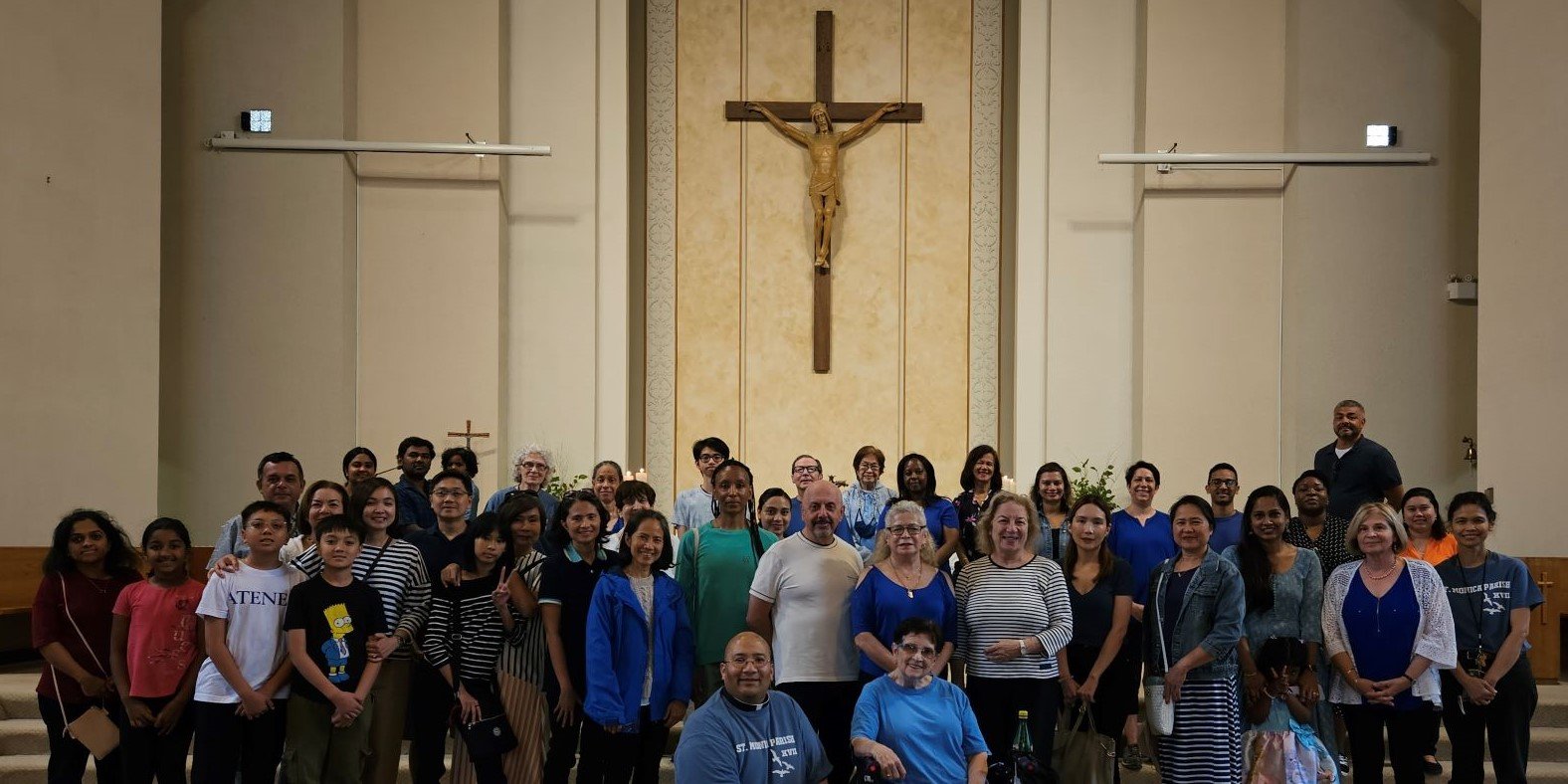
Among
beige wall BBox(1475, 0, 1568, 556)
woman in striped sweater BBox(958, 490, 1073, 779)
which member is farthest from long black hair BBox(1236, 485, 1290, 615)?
beige wall BBox(1475, 0, 1568, 556)

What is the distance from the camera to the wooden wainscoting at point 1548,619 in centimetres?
722

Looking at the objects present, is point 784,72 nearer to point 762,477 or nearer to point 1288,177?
point 762,477

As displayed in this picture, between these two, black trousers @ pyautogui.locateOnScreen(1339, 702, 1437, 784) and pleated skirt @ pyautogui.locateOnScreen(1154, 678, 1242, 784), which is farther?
black trousers @ pyautogui.locateOnScreen(1339, 702, 1437, 784)

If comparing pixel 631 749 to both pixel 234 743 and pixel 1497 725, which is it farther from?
pixel 1497 725

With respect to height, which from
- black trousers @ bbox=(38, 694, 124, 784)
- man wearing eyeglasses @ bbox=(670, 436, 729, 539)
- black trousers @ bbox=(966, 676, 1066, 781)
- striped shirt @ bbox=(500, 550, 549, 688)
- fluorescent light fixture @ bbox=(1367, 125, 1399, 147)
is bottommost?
black trousers @ bbox=(38, 694, 124, 784)

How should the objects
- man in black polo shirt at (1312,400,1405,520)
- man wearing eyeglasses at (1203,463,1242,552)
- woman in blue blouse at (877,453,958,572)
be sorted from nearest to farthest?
1. man wearing eyeglasses at (1203,463,1242,552)
2. woman in blue blouse at (877,453,958,572)
3. man in black polo shirt at (1312,400,1405,520)

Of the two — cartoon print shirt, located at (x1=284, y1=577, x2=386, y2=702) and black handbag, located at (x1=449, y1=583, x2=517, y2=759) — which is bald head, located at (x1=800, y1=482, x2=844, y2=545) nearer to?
black handbag, located at (x1=449, y1=583, x2=517, y2=759)

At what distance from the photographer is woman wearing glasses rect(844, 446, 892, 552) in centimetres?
685

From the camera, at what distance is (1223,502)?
620 cm

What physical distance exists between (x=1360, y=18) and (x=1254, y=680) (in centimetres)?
610

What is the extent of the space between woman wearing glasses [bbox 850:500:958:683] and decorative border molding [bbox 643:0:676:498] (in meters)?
5.26

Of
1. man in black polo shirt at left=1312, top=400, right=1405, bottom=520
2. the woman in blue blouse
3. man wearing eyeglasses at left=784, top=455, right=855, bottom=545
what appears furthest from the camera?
man in black polo shirt at left=1312, top=400, right=1405, bottom=520

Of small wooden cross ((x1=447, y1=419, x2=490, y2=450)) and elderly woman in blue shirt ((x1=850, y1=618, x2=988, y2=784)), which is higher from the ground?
small wooden cross ((x1=447, y1=419, x2=490, y2=450))

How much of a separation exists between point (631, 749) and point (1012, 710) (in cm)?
126
